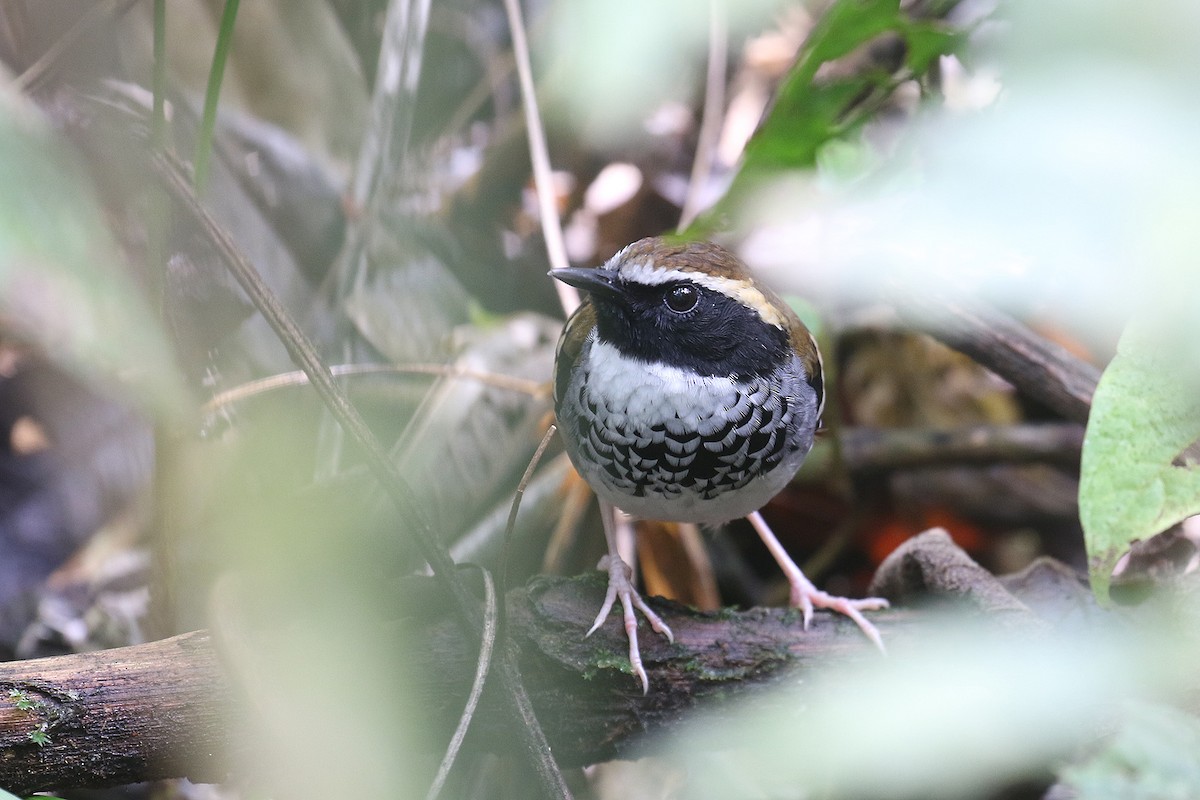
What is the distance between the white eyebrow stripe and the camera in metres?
2.64

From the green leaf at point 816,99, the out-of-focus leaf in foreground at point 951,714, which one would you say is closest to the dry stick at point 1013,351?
the green leaf at point 816,99

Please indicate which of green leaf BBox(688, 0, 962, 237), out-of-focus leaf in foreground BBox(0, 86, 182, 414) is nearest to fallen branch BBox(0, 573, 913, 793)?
out-of-focus leaf in foreground BBox(0, 86, 182, 414)

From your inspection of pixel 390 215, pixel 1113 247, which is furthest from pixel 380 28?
pixel 1113 247

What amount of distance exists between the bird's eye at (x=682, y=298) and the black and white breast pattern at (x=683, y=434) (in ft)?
0.57

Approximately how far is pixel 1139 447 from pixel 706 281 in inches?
44.2

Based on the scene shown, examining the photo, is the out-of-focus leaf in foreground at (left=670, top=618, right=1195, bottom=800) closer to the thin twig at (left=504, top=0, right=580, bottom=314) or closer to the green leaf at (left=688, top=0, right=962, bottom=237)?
the green leaf at (left=688, top=0, right=962, bottom=237)

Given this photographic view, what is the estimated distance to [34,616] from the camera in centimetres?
352

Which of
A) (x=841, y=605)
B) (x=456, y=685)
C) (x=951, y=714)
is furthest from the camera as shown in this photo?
(x=841, y=605)

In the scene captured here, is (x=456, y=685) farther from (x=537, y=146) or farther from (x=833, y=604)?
(x=537, y=146)

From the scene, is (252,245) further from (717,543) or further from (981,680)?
(981,680)

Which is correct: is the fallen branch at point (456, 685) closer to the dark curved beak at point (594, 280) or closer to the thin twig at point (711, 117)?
the dark curved beak at point (594, 280)

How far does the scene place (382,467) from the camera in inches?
85.2

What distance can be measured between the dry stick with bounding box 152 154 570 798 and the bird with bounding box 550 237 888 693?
0.38m

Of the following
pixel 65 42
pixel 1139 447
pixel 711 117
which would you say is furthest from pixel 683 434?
pixel 711 117
